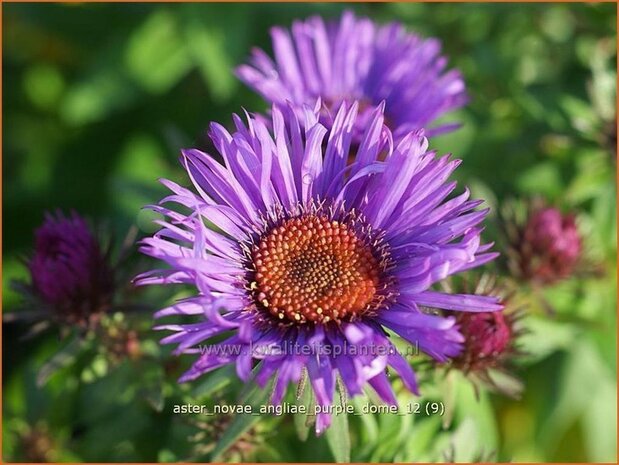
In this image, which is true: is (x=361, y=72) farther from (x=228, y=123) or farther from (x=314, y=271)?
(x=314, y=271)

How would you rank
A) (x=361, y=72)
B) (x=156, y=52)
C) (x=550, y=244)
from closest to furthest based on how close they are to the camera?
(x=550, y=244)
(x=361, y=72)
(x=156, y=52)

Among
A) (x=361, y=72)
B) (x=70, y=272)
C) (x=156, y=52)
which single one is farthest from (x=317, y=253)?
(x=156, y=52)

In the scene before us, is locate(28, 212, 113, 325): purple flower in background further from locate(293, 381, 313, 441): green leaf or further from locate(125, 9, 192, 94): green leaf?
locate(125, 9, 192, 94): green leaf

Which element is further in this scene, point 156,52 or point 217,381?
point 156,52

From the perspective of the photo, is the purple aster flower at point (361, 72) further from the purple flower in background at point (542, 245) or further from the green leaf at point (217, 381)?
the green leaf at point (217, 381)

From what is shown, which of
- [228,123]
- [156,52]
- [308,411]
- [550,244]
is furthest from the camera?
[156,52]

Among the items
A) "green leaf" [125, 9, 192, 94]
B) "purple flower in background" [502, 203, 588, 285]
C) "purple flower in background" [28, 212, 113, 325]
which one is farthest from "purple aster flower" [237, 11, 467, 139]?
"green leaf" [125, 9, 192, 94]

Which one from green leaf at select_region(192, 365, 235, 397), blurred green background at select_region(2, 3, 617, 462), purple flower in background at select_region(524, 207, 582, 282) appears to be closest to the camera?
green leaf at select_region(192, 365, 235, 397)

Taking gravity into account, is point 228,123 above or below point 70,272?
above

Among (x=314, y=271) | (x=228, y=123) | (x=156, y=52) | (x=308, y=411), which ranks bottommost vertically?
(x=308, y=411)
